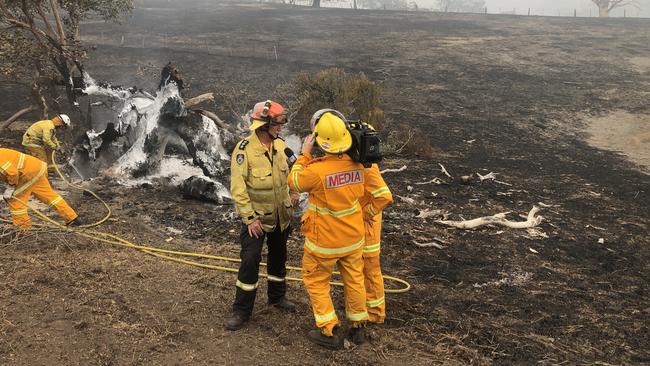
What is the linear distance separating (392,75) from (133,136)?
37.3ft

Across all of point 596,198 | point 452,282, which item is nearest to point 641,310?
point 452,282

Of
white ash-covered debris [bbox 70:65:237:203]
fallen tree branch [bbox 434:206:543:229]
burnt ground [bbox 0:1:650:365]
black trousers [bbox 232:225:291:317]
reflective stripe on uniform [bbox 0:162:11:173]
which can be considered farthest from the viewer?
white ash-covered debris [bbox 70:65:237:203]

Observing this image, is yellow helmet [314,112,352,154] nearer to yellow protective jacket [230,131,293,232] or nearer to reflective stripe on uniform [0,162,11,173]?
yellow protective jacket [230,131,293,232]

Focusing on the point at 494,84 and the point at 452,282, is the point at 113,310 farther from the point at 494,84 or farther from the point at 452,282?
the point at 494,84

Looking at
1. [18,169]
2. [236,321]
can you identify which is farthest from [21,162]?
[236,321]

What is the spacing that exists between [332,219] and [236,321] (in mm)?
1285

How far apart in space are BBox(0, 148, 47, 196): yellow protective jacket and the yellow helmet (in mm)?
4453

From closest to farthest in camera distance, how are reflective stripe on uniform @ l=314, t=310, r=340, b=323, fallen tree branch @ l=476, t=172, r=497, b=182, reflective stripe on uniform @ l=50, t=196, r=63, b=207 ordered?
reflective stripe on uniform @ l=314, t=310, r=340, b=323 < reflective stripe on uniform @ l=50, t=196, r=63, b=207 < fallen tree branch @ l=476, t=172, r=497, b=182

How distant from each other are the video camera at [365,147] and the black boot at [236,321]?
174 cm

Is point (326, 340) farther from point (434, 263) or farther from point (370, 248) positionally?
point (434, 263)

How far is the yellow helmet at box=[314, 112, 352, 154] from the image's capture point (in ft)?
12.5

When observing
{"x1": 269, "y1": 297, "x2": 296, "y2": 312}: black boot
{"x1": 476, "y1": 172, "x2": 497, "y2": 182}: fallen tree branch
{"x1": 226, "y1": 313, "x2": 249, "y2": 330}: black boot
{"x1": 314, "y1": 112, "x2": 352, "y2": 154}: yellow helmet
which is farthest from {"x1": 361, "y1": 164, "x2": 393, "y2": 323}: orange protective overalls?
{"x1": 476, "y1": 172, "x2": 497, "y2": 182}: fallen tree branch

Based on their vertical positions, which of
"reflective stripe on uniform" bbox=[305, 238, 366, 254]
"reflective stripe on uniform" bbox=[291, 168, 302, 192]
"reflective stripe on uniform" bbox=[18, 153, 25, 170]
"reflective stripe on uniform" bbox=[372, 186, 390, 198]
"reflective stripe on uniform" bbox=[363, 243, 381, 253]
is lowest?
"reflective stripe on uniform" bbox=[363, 243, 381, 253]

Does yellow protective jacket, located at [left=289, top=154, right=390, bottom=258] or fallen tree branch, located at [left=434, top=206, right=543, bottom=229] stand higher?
yellow protective jacket, located at [left=289, top=154, right=390, bottom=258]
